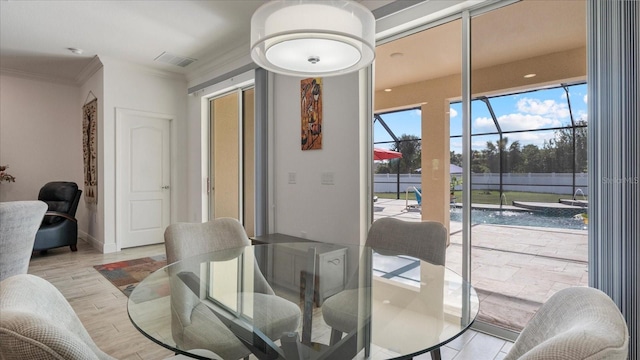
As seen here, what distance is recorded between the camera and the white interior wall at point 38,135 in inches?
209

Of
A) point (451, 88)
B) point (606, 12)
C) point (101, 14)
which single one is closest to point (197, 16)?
point (101, 14)

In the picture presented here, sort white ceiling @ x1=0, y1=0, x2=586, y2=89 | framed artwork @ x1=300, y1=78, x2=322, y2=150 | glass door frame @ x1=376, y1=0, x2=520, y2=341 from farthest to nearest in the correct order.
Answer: framed artwork @ x1=300, y1=78, x2=322, y2=150 → glass door frame @ x1=376, y1=0, x2=520, y2=341 → white ceiling @ x1=0, y1=0, x2=586, y2=89

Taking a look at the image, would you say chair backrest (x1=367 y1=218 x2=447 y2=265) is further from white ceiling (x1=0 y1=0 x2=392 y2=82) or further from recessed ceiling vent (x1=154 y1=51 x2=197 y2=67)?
recessed ceiling vent (x1=154 y1=51 x2=197 y2=67)

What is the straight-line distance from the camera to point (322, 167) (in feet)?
11.0

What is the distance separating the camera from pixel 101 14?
349cm

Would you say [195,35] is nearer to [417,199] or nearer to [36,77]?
[417,199]

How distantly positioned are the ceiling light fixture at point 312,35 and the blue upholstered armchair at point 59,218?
4.71 metres

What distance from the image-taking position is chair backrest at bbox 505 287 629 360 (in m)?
0.53

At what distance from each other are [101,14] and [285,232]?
3.03 m

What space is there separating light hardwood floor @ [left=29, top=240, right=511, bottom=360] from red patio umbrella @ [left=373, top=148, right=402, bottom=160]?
1.48m

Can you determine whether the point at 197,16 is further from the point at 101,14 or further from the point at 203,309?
the point at 203,309

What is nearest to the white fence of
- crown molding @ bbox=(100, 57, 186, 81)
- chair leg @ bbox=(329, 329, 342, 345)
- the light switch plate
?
the light switch plate

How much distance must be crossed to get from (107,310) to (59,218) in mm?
2894

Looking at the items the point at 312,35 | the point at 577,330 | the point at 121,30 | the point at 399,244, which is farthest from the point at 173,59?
the point at 577,330
